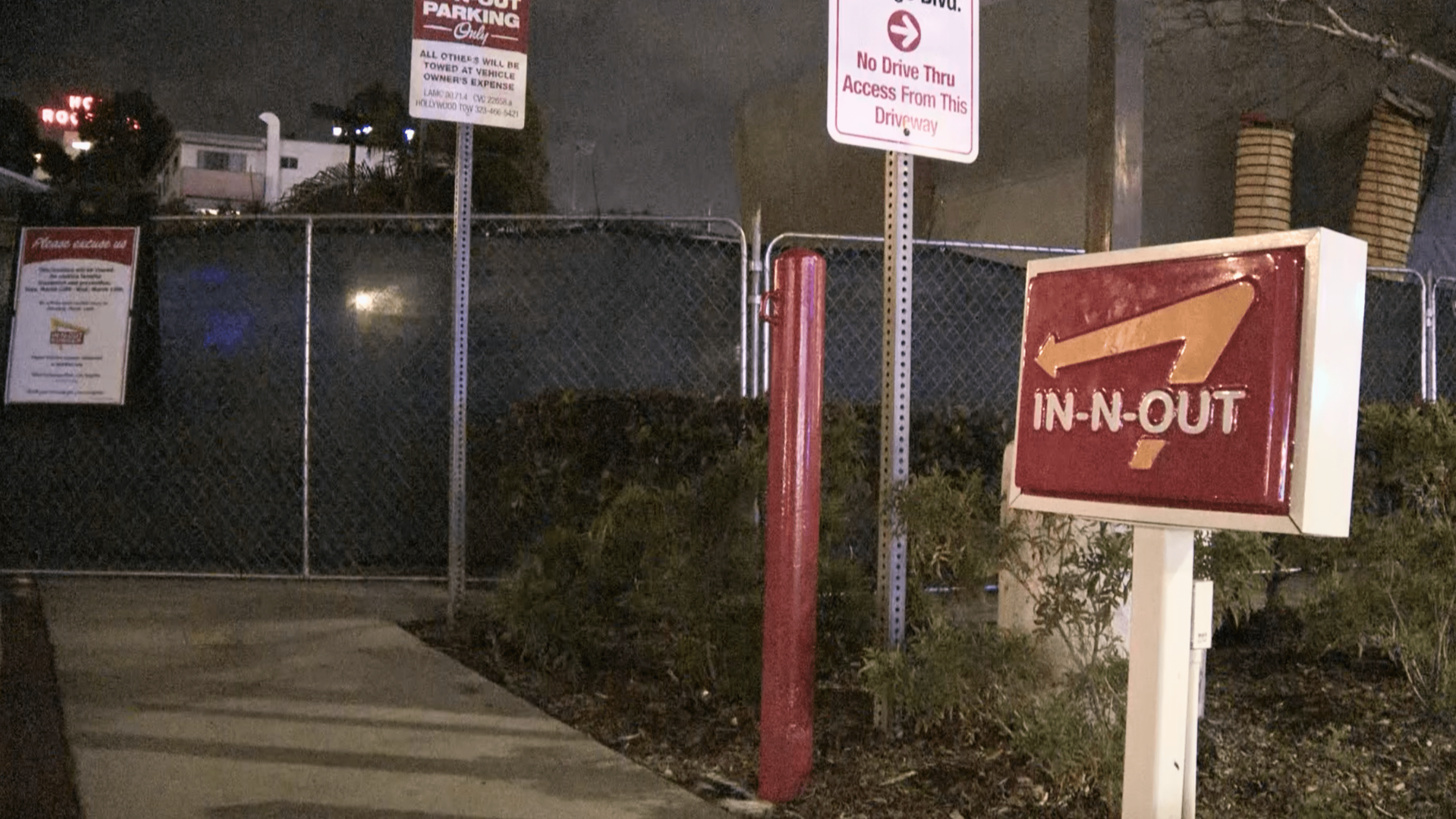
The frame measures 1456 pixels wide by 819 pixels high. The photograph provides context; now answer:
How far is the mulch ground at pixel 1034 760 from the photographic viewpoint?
419 cm

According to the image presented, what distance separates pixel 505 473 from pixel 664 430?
965mm

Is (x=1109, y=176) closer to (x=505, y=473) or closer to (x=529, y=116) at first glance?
(x=505, y=473)

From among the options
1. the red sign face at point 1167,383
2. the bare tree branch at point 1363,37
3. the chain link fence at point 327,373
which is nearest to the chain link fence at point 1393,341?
the bare tree branch at point 1363,37

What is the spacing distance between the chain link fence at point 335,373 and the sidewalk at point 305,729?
2.92ft

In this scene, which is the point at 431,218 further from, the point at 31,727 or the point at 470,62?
the point at 31,727

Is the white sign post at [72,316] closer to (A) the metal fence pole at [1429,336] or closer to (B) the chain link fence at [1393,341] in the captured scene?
(B) the chain link fence at [1393,341]

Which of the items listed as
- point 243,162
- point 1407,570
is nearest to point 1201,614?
point 1407,570

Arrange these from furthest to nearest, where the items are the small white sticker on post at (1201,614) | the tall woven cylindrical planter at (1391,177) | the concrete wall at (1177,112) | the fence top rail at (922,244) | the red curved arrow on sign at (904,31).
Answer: the concrete wall at (1177,112)
the tall woven cylindrical planter at (1391,177)
the fence top rail at (922,244)
the red curved arrow on sign at (904,31)
the small white sticker on post at (1201,614)

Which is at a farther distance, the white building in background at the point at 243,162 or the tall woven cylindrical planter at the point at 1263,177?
the white building in background at the point at 243,162

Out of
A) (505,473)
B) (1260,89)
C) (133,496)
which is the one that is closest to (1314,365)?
(505,473)

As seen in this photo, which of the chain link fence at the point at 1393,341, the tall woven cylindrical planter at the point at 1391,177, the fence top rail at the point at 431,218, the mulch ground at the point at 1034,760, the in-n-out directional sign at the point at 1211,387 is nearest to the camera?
the in-n-out directional sign at the point at 1211,387

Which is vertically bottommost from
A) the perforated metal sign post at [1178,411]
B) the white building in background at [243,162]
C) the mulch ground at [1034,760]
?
the mulch ground at [1034,760]

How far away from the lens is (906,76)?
466cm

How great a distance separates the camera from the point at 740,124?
18297mm
